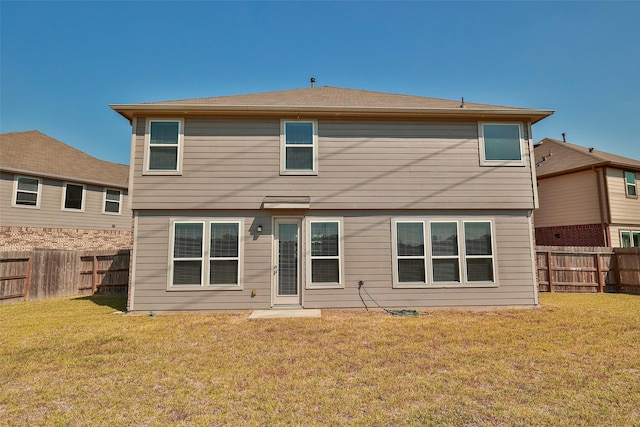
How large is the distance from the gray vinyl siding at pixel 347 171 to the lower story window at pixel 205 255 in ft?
1.81

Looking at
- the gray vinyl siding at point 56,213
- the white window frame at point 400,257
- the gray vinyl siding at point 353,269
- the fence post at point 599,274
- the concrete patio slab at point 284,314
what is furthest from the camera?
the gray vinyl siding at point 56,213

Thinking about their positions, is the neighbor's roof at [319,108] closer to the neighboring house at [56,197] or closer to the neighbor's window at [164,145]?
the neighbor's window at [164,145]

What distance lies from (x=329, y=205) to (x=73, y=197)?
14602 mm

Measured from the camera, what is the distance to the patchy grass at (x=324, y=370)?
3031 mm

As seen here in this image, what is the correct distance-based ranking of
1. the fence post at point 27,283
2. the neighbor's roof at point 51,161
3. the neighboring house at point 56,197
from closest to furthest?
the fence post at point 27,283, the neighboring house at point 56,197, the neighbor's roof at point 51,161

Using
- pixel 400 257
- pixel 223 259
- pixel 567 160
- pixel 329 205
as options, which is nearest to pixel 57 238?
pixel 223 259

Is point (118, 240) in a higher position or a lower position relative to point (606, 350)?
higher

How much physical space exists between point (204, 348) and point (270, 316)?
2109 millimetres

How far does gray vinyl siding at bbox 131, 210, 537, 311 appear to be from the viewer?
7621 millimetres

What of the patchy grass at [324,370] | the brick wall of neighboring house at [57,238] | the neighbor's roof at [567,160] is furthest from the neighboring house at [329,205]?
the brick wall of neighboring house at [57,238]

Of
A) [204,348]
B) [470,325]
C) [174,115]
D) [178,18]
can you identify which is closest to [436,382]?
[470,325]

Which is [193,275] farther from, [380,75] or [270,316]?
[380,75]

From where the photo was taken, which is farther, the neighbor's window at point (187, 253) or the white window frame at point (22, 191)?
the white window frame at point (22, 191)

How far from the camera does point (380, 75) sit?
1327 cm
